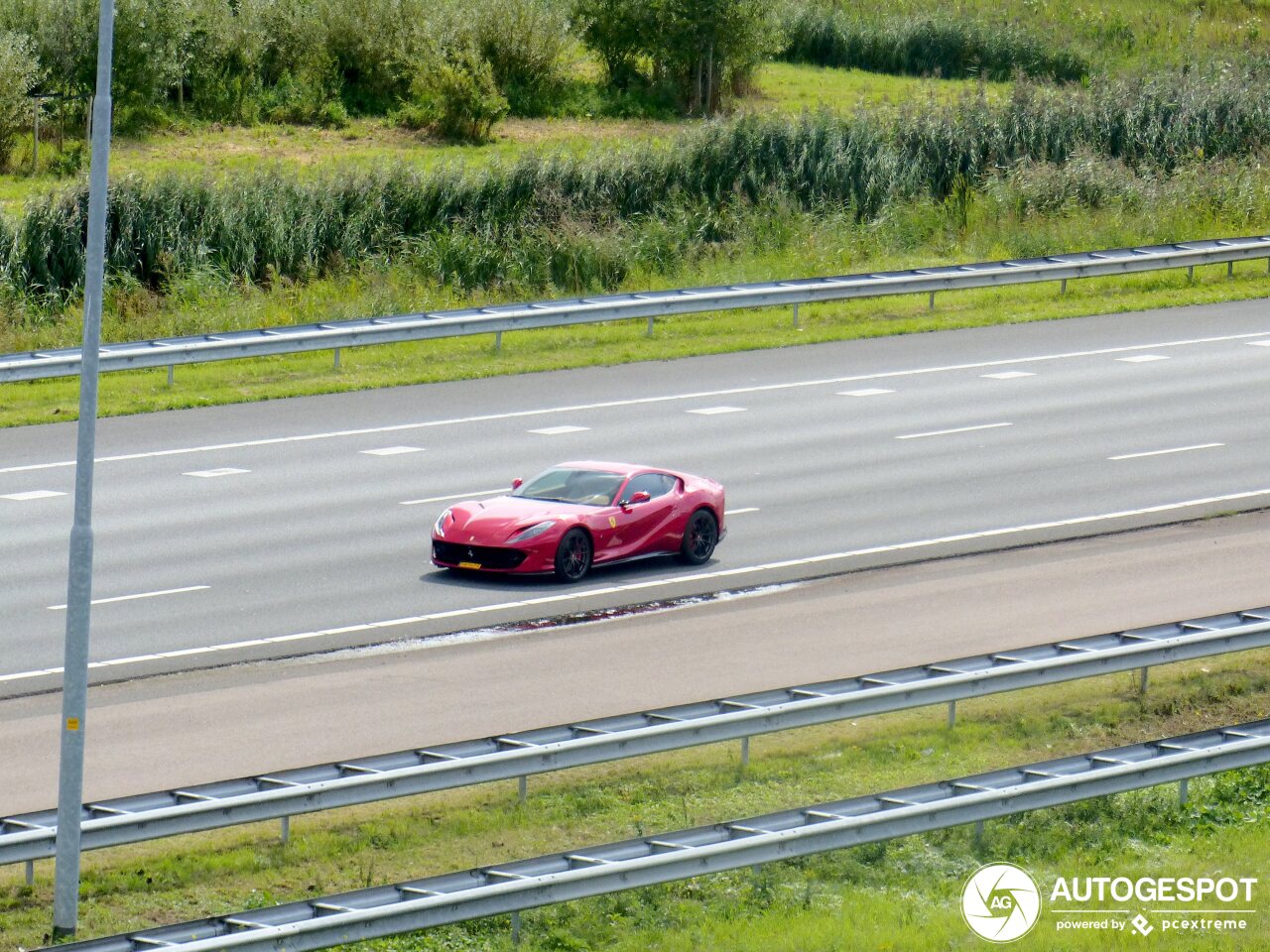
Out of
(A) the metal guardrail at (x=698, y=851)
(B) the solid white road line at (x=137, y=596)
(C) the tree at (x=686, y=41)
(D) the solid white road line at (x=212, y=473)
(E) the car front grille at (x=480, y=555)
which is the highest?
(C) the tree at (x=686, y=41)

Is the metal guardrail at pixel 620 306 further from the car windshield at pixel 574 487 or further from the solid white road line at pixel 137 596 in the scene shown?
the car windshield at pixel 574 487

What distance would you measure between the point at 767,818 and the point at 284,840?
118 inches

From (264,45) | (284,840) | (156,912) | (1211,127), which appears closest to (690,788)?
(284,840)

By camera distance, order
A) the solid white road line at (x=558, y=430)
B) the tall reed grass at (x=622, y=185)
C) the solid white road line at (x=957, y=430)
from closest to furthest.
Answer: the solid white road line at (x=558, y=430)
the solid white road line at (x=957, y=430)
the tall reed grass at (x=622, y=185)

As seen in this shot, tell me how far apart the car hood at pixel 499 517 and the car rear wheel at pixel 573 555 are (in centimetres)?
19

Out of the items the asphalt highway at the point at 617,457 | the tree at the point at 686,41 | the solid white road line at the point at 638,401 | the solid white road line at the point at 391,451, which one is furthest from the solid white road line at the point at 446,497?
the tree at the point at 686,41

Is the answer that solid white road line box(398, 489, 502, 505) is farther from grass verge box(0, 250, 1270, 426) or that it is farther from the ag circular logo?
the ag circular logo

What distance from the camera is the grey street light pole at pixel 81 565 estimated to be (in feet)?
37.8

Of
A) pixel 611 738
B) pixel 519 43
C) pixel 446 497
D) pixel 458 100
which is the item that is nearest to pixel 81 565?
pixel 611 738

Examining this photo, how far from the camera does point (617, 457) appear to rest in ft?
81.6

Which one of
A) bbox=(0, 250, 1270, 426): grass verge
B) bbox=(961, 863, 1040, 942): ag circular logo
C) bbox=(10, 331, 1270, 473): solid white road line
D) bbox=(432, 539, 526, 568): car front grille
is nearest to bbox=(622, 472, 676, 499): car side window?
bbox=(432, 539, 526, 568): car front grille

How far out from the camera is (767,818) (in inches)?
486

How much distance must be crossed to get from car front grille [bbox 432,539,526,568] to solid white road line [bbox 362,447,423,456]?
4901 millimetres

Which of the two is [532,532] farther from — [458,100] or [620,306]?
[458,100]
